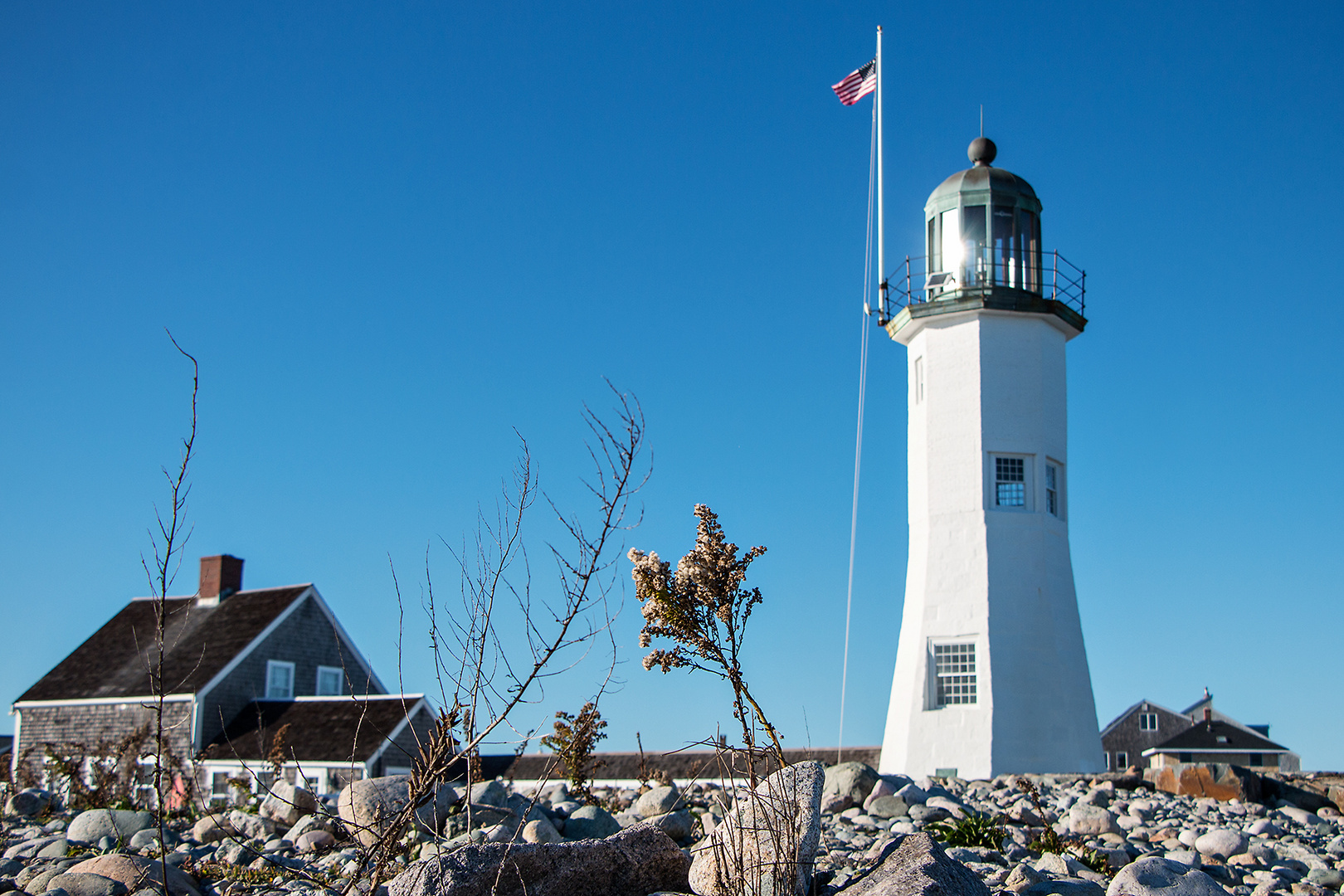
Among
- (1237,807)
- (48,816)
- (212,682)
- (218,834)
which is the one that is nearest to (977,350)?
(1237,807)

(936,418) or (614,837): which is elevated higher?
(936,418)

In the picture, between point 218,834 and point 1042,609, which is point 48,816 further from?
point 1042,609

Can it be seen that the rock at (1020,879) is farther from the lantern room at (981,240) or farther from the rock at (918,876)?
the lantern room at (981,240)

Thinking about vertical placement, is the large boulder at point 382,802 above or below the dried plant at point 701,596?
below

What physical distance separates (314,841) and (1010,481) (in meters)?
12.1

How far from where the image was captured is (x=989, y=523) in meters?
17.6

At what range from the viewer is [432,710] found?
23.2 metres

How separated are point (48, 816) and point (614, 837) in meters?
8.81

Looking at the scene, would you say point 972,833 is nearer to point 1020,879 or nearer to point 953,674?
point 1020,879

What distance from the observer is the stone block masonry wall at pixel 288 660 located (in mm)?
22953

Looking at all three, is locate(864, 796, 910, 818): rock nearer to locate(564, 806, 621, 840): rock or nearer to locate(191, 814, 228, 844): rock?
locate(564, 806, 621, 840): rock

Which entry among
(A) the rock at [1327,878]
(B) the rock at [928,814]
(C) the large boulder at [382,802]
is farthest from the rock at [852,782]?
(A) the rock at [1327,878]

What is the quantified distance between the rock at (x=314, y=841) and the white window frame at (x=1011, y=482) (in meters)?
11.4

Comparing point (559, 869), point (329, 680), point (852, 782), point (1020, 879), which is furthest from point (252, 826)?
point (329, 680)
